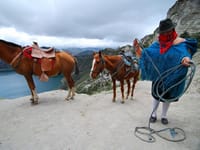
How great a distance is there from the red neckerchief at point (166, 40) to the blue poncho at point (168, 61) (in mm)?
61

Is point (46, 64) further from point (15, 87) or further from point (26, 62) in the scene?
point (15, 87)

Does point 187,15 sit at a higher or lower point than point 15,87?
higher

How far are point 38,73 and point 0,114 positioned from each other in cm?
134

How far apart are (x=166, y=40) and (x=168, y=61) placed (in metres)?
0.34

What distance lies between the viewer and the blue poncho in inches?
92.7

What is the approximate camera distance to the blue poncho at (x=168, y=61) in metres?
2.36

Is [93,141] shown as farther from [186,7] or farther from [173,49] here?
[186,7]

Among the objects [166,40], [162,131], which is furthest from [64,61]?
[162,131]

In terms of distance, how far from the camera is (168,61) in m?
2.46

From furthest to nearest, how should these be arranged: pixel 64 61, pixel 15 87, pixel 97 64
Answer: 1. pixel 15 87
2. pixel 64 61
3. pixel 97 64

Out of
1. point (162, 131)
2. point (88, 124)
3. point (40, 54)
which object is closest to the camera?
point (162, 131)

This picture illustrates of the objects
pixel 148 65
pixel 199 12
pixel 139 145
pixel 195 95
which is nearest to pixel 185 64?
pixel 148 65

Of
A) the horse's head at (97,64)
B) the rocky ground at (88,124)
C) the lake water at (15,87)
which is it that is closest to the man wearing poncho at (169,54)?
the rocky ground at (88,124)

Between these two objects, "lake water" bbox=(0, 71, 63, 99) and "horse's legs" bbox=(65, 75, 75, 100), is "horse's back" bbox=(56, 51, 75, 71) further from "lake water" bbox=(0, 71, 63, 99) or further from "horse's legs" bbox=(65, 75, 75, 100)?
"lake water" bbox=(0, 71, 63, 99)
